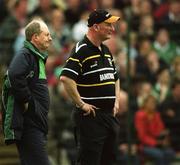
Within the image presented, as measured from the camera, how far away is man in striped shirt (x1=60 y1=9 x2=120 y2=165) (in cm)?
977

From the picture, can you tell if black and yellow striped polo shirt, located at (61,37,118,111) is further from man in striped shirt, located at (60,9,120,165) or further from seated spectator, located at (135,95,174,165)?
seated spectator, located at (135,95,174,165)

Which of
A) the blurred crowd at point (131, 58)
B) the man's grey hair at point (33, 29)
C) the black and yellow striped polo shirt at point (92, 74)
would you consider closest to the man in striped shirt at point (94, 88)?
the black and yellow striped polo shirt at point (92, 74)

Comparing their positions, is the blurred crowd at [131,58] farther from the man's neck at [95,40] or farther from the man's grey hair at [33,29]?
the man's grey hair at [33,29]

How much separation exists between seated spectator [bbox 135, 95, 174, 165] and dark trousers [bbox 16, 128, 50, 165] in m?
5.54

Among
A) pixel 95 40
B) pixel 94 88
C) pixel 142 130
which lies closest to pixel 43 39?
pixel 95 40

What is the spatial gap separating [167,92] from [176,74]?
16.6 inches

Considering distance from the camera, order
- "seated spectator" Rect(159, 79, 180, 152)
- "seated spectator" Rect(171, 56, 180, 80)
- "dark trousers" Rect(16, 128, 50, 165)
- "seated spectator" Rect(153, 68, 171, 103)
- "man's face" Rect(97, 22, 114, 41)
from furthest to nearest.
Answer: "seated spectator" Rect(171, 56, 180, 80), "seated spectator" Rect(153, 68, 171, 103), "seated spectator" Rect(159, 79, 180, 152), "man's face" Rect(97, 22, 114, 41), "dark trousers" Rect(16, 128, 50, 165)

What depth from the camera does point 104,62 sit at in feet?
32.5

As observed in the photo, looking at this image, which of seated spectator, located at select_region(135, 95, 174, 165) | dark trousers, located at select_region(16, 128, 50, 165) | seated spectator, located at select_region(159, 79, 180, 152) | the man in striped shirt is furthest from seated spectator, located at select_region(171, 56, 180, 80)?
dark trousers, located at select_region(16, 128, 50, 165)

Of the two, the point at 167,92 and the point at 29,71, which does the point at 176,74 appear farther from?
the point at 29,71

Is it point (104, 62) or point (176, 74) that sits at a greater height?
point (104, 62)

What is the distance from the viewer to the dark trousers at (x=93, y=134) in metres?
9.86

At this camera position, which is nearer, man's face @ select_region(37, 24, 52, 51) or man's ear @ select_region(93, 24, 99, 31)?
man's face @ select_region(37, 24, 52, 51)

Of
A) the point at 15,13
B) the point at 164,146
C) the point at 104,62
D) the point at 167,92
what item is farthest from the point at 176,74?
the point at 104,62
